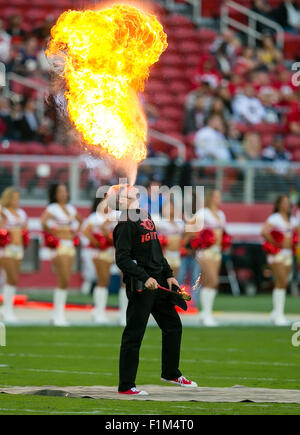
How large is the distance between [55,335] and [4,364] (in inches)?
119

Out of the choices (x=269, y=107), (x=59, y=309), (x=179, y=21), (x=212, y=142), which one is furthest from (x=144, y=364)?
(x=179, y=21)

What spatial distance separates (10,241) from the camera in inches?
625

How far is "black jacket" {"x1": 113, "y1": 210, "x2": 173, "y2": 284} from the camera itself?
29.1 feet

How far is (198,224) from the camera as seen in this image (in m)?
16.0

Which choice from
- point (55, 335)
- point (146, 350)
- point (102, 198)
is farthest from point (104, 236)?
point (146, 350)

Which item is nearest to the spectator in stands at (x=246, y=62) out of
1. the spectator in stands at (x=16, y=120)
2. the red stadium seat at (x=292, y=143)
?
the red stadium seat at (x=292, y=143)

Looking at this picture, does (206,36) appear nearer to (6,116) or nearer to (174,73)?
(174,73)

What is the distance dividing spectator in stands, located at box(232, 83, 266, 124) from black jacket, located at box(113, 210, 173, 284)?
1391cm

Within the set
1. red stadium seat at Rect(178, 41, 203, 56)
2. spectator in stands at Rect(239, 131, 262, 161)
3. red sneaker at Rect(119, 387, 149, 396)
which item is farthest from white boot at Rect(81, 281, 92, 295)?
red sneaker at Rect(119, 387, 149, 396)

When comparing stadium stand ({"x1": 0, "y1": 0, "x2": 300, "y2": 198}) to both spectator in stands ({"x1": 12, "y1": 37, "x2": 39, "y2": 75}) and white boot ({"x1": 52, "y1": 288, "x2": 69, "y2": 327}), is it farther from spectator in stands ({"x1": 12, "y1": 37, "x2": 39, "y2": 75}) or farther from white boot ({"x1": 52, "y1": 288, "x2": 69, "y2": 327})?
white boot ({"x1": 52, "y1": 288, "x2": 69, "y2": 327})

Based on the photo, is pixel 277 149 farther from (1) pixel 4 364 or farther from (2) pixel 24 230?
(1) pixel 4 364

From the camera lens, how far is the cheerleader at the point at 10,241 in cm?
1578
